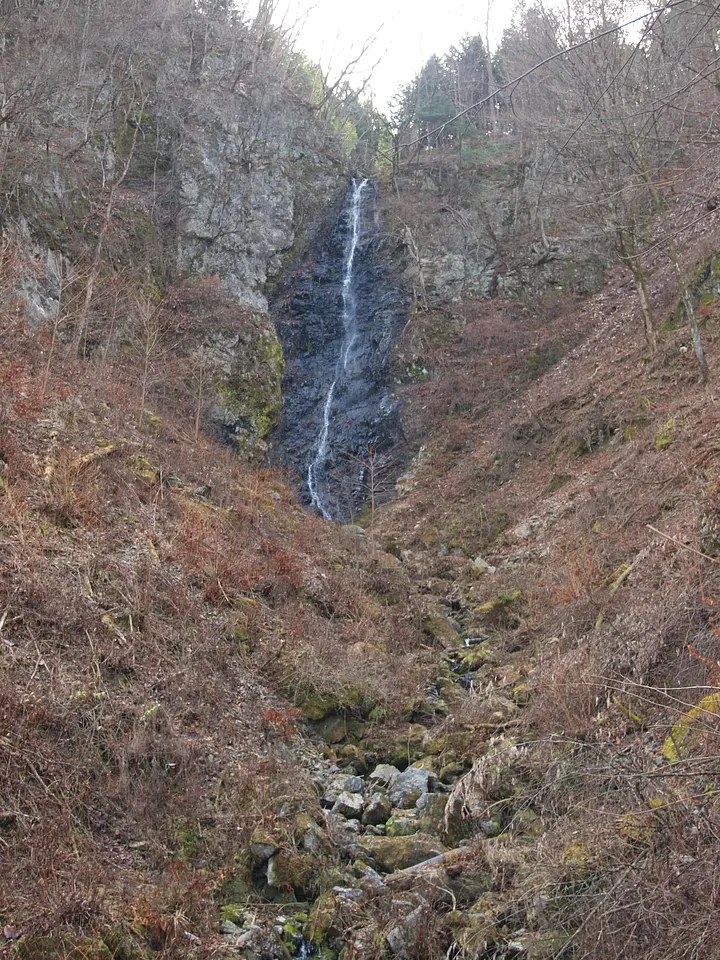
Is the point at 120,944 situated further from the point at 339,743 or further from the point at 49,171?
the point at 49,171

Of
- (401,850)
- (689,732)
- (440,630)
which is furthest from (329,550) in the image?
(689,732)

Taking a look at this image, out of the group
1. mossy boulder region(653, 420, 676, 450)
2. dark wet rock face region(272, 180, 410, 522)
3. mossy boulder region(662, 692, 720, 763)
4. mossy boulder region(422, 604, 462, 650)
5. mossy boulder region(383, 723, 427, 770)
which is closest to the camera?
mossy boulder region(662, 692, 720, 763)

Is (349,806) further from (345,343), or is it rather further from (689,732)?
(345,343)

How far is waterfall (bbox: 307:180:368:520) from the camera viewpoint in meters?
19.8

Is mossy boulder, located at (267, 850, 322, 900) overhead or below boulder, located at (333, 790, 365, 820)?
below

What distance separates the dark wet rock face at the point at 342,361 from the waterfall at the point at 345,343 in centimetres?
3

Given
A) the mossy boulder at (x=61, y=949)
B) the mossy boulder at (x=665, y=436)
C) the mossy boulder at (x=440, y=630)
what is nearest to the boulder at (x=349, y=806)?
the mossy boulder at (x=61, y=949)

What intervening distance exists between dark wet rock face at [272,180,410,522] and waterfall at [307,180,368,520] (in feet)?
0.11

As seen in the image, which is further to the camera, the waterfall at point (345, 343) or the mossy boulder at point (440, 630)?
the waterfall at point (345, 343)

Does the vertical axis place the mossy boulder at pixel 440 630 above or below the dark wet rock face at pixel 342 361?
below

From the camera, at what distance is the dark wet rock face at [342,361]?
19938mm

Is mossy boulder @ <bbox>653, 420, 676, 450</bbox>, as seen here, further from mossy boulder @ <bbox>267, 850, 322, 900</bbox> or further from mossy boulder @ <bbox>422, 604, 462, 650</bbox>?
mossy boulder @ <bbox>267, 850, 322, 900</bbox>

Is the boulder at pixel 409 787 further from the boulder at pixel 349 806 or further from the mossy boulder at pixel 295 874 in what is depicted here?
the mossy boulder at pixel 295 874

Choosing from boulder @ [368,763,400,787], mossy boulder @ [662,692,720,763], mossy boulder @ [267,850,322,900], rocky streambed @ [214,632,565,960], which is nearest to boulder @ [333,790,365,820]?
rocky streambed @ [214,632,565,960]
